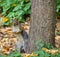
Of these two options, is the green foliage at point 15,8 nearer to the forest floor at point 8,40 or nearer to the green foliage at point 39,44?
the forest floor at point 8,40

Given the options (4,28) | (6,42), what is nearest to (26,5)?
(4,28)

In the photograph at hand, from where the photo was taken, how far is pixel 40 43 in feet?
18.8

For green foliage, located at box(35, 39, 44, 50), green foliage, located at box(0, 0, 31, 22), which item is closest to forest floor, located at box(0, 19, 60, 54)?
green foliage, located at box(0, 0, 31, 22)

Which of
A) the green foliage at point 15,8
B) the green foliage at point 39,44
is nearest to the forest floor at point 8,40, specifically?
the green foliage at point 15,8

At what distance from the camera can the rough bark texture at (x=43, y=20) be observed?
222 inches

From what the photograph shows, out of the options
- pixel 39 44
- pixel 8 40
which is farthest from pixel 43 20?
pixel 8 40

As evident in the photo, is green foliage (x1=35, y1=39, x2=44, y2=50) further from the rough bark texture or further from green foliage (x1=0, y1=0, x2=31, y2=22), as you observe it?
green foliage (x1=0, y1=0, x2=31, y2=22)

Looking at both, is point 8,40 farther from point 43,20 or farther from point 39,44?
point 43,20

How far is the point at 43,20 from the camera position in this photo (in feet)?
18.6

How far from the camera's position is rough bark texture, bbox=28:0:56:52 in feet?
18.5

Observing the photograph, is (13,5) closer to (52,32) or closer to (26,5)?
(26,5)

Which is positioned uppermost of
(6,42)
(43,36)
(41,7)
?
(41,7)

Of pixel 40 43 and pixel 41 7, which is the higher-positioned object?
pixel 41 7

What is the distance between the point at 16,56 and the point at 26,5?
469cm
